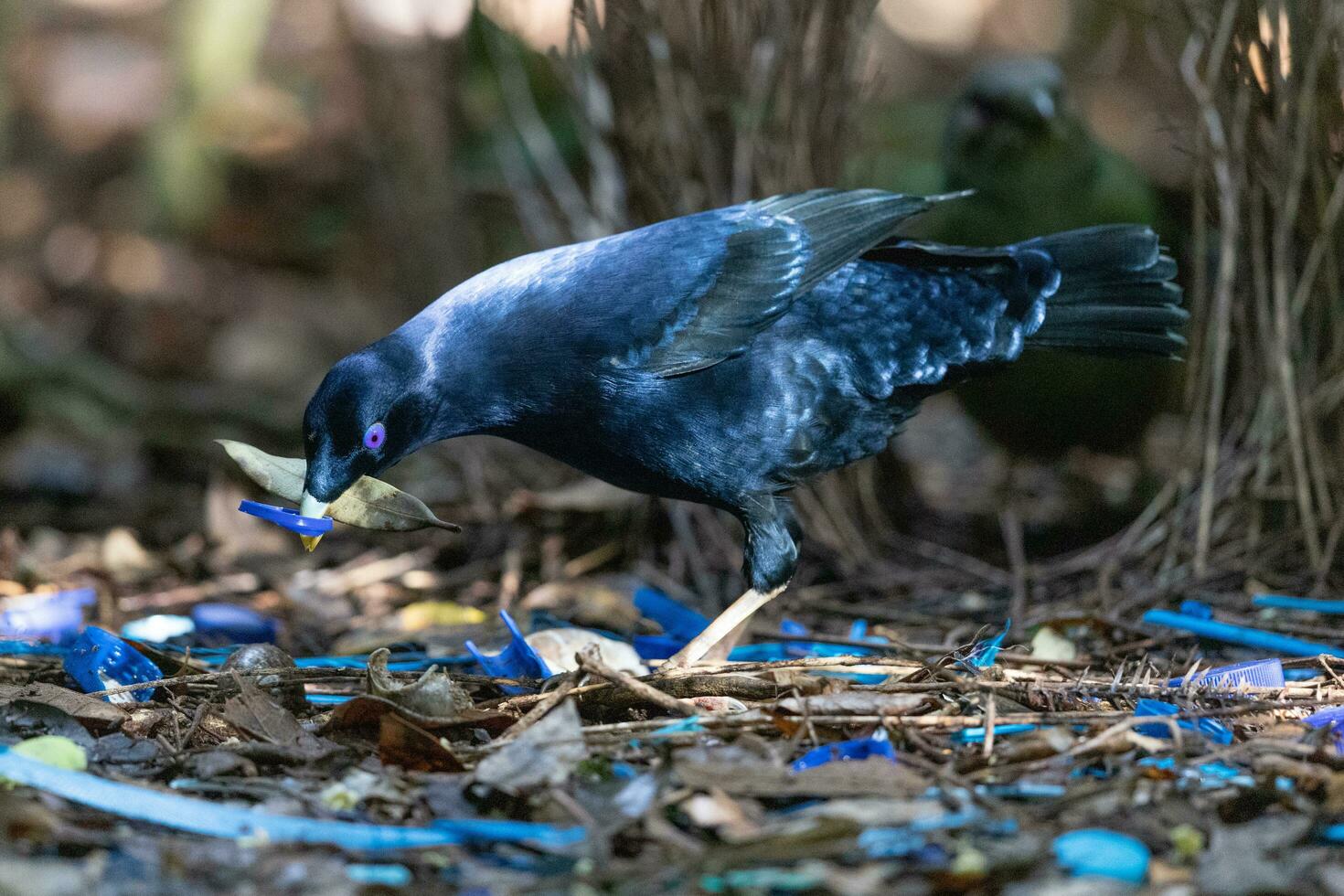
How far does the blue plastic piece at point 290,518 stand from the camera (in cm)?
278

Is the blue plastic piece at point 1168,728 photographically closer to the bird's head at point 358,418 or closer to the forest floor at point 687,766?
the forest floor at point 687,766

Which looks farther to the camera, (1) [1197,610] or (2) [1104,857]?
(1) [1197,610]

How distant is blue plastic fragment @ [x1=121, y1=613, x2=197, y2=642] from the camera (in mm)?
3539

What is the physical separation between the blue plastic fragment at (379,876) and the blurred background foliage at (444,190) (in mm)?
2414

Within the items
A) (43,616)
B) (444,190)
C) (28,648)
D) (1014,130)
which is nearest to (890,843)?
(28,648)

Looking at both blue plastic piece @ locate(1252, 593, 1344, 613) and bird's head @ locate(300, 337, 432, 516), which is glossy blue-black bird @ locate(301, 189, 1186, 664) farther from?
blue plastic piece @ locate(1252, 593, 1344, 613)

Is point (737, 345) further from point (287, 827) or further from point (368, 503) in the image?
point (287, 827)

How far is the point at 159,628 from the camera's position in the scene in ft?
11.8

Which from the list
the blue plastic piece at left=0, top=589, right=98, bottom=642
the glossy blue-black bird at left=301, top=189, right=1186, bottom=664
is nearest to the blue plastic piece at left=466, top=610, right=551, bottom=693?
the glossy blue-black bird at left=301, top=189, right=1186, bottom=664

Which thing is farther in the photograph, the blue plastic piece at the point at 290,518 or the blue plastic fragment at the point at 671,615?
the blue plastic fragment at the point at 671,615

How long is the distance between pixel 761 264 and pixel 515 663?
1.16 m

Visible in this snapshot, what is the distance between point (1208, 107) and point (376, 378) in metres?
2.50

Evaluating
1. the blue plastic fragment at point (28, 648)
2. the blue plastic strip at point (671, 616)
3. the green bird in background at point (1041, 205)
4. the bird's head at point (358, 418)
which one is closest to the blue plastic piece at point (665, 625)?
the blue plastic strip at point (671, 616)

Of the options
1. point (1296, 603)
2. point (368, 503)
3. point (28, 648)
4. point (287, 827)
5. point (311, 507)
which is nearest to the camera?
point (287, 827)
